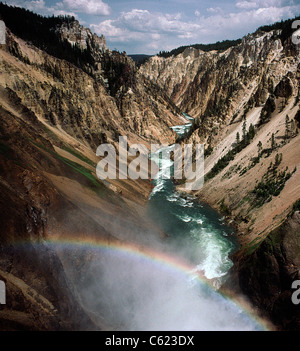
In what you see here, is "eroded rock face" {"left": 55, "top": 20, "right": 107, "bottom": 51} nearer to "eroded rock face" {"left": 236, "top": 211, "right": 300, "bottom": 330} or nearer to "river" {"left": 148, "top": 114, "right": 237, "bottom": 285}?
"river" {"left": 148, "top": 114, "right": 237, "bottom": 285}

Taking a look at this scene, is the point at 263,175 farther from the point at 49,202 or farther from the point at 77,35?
the point at 77,35

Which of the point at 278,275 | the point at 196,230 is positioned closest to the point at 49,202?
the point at 278,275

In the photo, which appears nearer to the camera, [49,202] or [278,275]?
[278,275]

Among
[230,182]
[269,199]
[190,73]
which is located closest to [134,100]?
[230,182]

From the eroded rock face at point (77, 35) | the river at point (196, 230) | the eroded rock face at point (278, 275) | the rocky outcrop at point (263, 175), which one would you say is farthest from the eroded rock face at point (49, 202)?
the eroded rock face at point (77, 35)

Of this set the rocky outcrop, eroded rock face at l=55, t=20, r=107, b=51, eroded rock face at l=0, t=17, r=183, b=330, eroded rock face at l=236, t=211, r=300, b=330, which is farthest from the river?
eroded rock face at l=55, t=20, r=107, b=51

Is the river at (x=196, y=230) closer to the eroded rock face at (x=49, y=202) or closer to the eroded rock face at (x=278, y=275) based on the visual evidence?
the eroded rock face at (x=49, y=202)

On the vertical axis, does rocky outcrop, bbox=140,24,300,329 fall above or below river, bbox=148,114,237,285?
above

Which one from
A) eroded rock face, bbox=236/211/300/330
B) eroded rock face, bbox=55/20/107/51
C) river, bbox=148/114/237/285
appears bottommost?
river, bbox=148/114/237/285

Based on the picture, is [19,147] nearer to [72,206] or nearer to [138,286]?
[72,206]

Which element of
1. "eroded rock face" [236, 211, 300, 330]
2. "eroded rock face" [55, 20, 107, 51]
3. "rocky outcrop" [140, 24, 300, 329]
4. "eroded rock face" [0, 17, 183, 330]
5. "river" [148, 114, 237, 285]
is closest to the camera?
"eroded rock face" [0, 17, 183, 330]

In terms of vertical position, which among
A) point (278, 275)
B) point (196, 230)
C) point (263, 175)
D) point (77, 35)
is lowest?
point (196, 230)

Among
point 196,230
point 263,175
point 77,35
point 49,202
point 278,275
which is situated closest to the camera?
point 278,275
